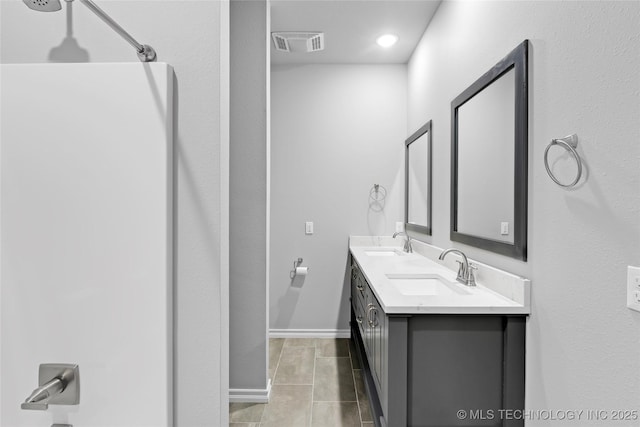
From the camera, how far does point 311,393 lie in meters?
2.28

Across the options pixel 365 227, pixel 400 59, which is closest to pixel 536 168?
pixel 365 227

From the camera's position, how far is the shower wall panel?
900 millimetres

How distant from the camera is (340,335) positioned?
337cm

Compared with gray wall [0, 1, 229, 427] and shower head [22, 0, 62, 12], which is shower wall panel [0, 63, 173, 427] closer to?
gray wall [0, 1, 229, 427]

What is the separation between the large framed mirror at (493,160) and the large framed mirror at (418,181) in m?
0.52

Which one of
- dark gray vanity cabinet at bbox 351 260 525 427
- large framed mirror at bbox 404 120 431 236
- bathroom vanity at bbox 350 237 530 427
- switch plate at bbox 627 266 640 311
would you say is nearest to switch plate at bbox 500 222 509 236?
bathroom vanity at bbox 350 237 530 427

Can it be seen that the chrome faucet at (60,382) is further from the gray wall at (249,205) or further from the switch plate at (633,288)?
the switch plate at (633,288)

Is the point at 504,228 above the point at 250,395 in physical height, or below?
above

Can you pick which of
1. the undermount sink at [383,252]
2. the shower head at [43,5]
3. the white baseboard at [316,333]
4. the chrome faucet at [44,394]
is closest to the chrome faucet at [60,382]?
the chrome faucet at [44,394]

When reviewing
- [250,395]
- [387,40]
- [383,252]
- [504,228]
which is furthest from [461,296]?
[387,40]

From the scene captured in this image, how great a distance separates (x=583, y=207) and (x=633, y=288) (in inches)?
11.2

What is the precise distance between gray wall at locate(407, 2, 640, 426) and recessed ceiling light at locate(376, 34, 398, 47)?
1.44 meters

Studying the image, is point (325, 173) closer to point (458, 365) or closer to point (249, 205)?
point (249, 205)

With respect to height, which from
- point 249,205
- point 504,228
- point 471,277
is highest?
point 249,205
